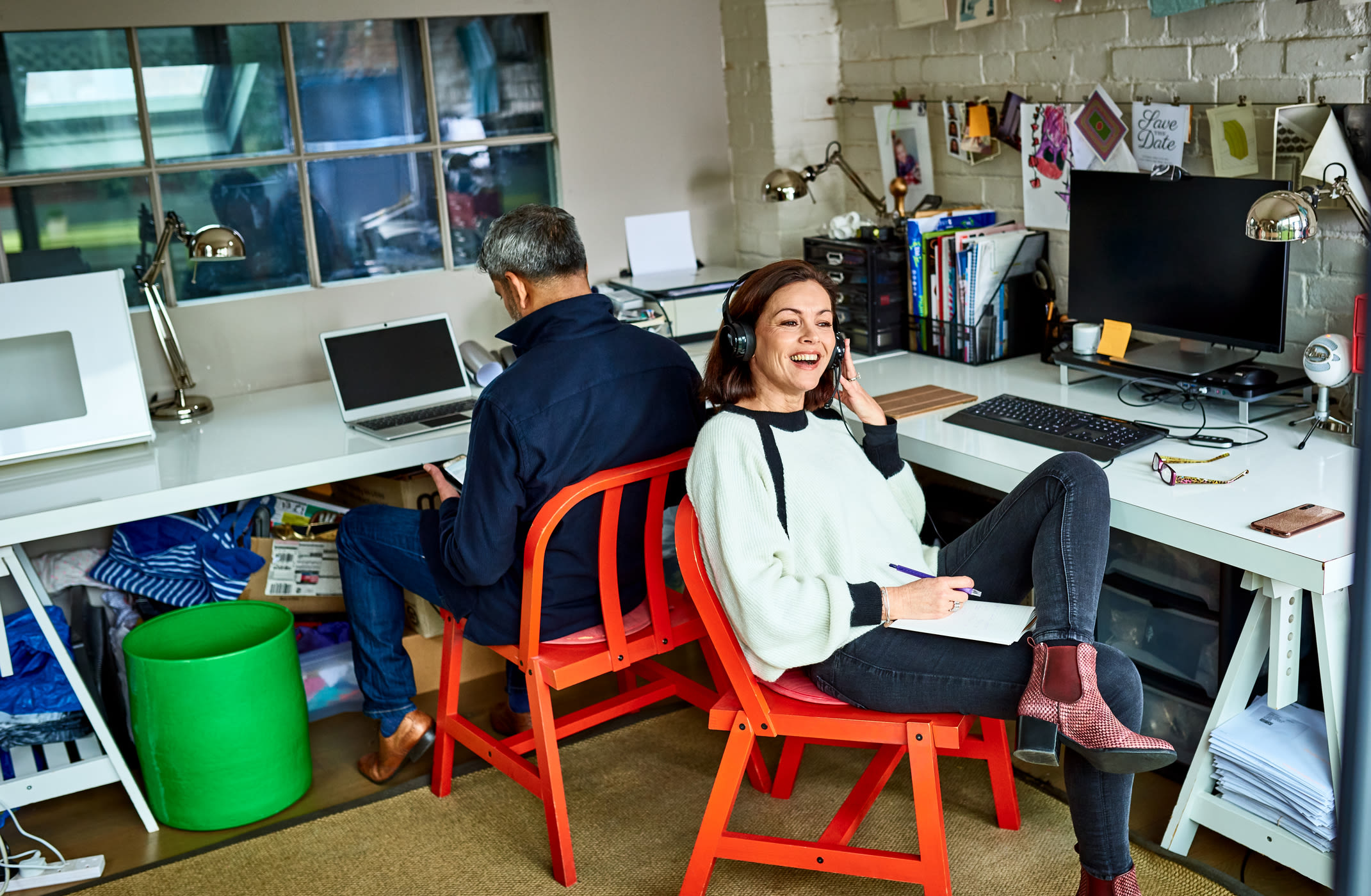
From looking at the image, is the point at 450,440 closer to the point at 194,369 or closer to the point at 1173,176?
the point at 194,369

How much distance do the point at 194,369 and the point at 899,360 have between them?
1.71 m

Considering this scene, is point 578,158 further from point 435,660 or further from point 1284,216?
point 1284,216

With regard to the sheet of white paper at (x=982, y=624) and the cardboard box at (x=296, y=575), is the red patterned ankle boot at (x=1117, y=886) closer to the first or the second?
the sheet of white paper at (x=982, y=624)

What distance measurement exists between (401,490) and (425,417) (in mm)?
223

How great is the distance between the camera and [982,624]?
183 cm

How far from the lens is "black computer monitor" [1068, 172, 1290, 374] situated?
7.27 ft

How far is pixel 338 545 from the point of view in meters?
2.48

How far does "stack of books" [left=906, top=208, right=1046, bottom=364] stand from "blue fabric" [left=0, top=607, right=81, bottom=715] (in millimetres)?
1984

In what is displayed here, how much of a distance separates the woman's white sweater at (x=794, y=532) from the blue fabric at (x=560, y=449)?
0.71 ft

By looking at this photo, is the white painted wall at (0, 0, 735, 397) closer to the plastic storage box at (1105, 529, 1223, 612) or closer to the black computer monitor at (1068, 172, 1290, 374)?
the black computer monitor at (1068, 172, 1290, 374)

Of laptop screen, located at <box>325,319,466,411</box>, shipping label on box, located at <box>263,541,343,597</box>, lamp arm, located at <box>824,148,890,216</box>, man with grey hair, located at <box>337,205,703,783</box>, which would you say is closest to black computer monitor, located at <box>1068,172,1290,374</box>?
lamp arm, located at <box>824,148,890,216</box>

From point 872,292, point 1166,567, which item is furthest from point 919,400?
point 1166,567

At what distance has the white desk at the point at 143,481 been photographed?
2248mm

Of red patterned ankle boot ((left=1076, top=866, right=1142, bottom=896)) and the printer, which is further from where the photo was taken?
the printer
